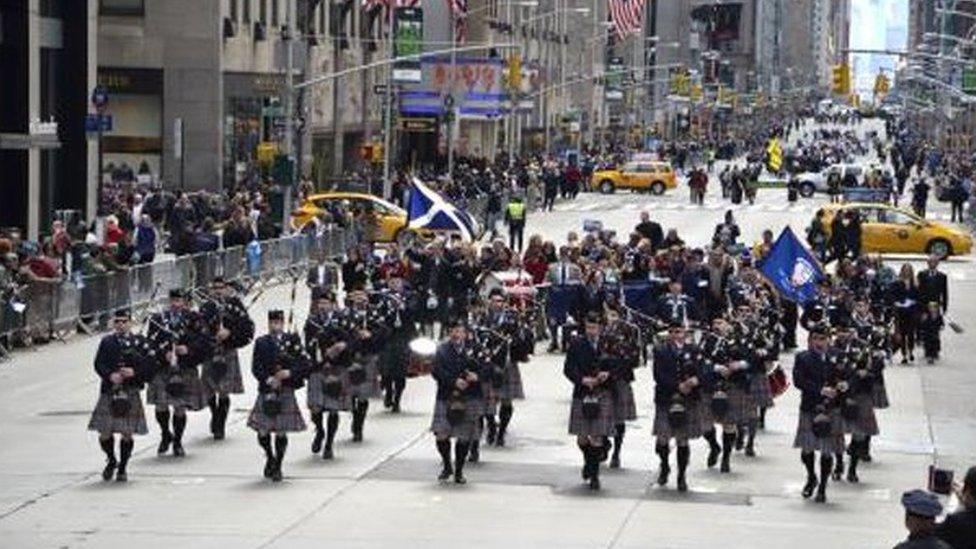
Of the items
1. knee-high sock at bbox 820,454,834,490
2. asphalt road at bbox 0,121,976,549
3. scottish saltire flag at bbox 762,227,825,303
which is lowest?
asphalt road at bbox 0,121,976,549

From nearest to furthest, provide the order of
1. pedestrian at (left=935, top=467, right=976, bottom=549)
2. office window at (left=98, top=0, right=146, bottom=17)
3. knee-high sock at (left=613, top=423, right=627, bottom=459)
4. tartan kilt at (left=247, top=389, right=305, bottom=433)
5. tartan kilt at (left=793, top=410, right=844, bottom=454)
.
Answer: pedestrian at (left=935, top=467, right=976, bottom=549), tartan kilt at (left=793, top=410, right=844, bottom=454), tartan kilt at (left=247, top=389, right=305, bottom=433), knee-high sock at (left=613, top=423, right=627, bottom=459), office window at (left=98, top=0, right=146, bottom=17)

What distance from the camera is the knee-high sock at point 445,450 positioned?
22.4 meters

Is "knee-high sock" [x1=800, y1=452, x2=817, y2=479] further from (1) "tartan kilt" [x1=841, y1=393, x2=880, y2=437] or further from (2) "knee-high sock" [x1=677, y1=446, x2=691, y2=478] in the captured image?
(2) "knee-high sock" [x1=677, y1=446, x2=691, y2=478]

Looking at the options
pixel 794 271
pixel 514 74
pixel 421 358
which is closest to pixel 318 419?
pixel 421 358

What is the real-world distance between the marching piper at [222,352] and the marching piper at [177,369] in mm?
366

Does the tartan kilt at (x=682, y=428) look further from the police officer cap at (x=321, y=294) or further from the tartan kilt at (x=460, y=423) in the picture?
the police officer cap at (x=321, y=294)

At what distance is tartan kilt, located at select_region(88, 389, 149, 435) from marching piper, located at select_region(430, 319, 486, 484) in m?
2.78

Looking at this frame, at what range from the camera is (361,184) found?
232 feet

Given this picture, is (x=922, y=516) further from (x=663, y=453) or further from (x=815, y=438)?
Result: (x=663, y=453)

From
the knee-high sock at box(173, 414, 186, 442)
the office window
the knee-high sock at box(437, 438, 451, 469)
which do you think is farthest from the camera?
the office window

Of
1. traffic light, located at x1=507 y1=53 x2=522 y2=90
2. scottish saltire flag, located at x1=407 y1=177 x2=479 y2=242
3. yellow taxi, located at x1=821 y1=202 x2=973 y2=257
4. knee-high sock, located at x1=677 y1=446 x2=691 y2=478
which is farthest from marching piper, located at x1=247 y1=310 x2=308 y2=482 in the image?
traffic light, located at x1=507 y1=53 x2=522 y2=90

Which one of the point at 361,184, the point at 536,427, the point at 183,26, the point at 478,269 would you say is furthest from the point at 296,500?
the point at 361,184

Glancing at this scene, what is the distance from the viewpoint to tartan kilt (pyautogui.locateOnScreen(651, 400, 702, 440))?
72.7ft

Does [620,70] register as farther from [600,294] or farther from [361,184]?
[600,294]
